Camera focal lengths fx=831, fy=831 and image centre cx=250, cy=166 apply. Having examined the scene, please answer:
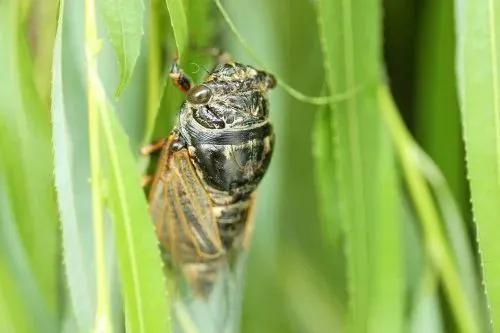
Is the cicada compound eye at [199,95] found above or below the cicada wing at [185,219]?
above

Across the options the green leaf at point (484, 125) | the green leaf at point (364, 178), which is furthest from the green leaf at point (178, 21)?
the green leaf at point (484, 125)

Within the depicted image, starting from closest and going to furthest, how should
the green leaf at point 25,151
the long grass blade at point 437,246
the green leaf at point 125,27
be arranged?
the green leaf at point 125,27
the green leaf at point 25,151
the long grass blade at point 437,246

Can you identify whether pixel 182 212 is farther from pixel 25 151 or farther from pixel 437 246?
pixel 437 246

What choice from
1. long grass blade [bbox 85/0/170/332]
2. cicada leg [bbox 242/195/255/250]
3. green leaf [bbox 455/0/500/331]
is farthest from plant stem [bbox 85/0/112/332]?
green leaf [bbox 455/0/500/331]

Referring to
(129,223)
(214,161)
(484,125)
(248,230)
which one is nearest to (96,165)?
(129,223)

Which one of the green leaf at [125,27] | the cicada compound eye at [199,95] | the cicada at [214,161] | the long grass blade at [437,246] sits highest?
the green leaf at [125,27]

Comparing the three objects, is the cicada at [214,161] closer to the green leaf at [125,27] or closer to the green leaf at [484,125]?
the green leaf at [125,27]

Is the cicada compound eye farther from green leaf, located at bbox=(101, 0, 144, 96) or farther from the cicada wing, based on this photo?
green leaf, located at bbox=(101, 0, 144, 96)
